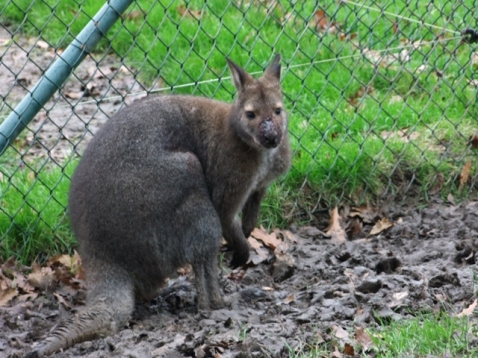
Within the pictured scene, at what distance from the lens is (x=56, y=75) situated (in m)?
5.56

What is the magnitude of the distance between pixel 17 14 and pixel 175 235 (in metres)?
4.29

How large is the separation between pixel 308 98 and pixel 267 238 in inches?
63.6

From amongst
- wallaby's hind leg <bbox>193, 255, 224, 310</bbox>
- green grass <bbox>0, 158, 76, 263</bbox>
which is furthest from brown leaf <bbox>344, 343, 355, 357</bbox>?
green grass <bbox>0, 158, 76, 263</bbox>

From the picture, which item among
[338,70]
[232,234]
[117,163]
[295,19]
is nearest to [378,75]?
[338,70]

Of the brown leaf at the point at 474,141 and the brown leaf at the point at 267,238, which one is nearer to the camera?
the brown leaf at the point at 267,238

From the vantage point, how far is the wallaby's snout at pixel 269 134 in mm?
5504

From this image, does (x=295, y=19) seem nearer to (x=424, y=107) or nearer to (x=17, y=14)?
(x=424, y=107)

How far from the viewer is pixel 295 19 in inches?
324

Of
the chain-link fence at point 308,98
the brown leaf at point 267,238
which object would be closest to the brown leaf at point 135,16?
the chain-link fence at point 308,98

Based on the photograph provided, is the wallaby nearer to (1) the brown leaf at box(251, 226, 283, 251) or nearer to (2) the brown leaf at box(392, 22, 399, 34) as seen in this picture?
(1) the brown leaf at box(251, 226, 283, 251)

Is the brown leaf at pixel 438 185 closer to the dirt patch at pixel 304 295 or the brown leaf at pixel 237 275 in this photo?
the dirt patch at pixel 304 295

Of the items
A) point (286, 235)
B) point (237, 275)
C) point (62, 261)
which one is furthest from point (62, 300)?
point (286, 235)

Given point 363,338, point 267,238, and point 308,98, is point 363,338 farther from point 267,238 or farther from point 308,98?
point 308,98

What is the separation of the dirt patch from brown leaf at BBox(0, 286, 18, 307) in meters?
0.04
